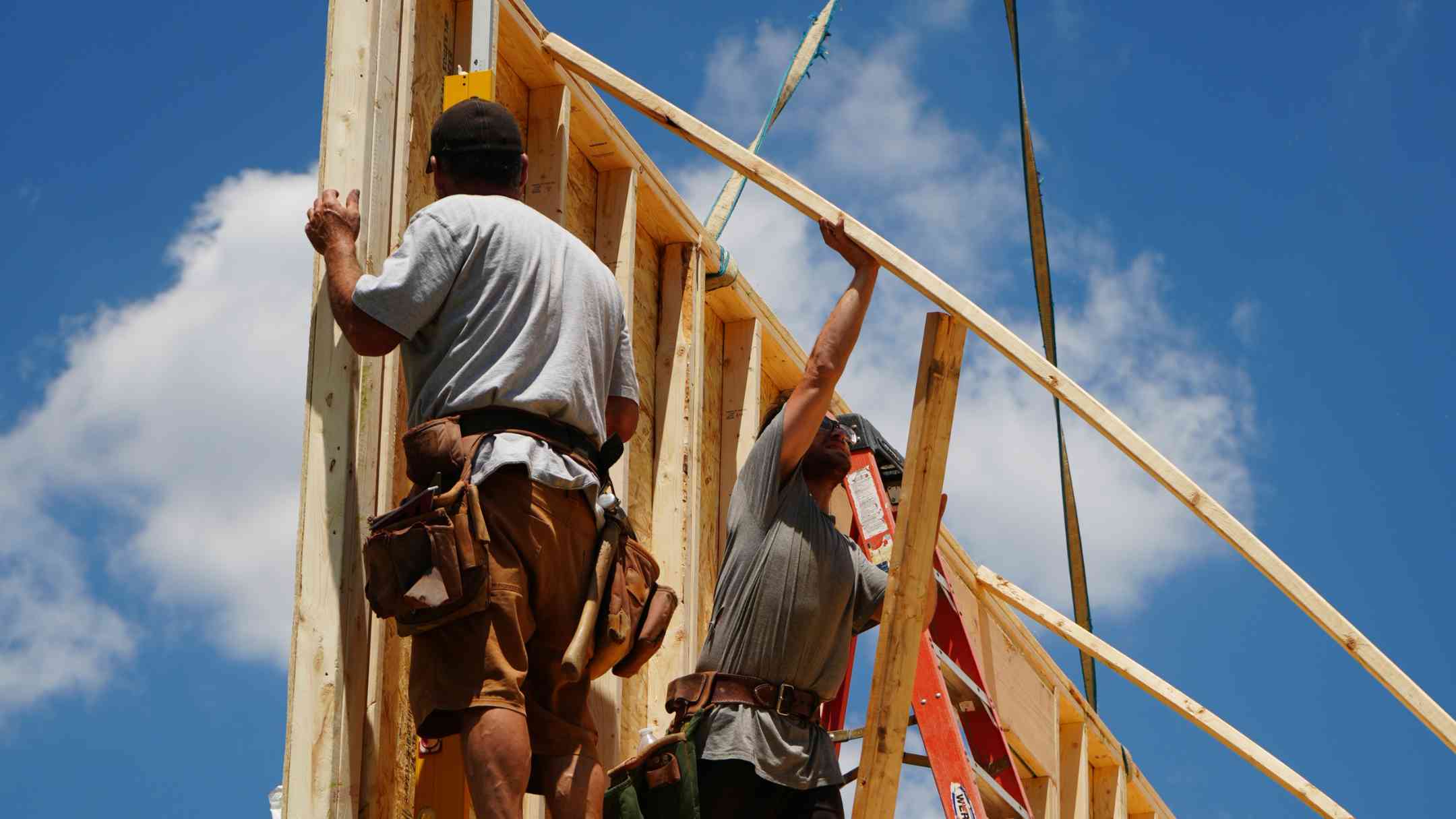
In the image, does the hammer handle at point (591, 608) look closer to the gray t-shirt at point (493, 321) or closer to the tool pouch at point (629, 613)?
the tool pouch at point (629, 613)

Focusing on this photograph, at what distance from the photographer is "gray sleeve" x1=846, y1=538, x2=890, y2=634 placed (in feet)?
15.4

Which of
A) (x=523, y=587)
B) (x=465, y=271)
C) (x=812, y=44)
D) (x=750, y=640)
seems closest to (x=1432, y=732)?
(x=750, y=640)

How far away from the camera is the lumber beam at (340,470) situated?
13.3 ft

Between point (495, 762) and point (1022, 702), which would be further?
point (1022, 702)

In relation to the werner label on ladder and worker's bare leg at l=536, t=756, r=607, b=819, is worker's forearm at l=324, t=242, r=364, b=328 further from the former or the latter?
the werner label on ladder

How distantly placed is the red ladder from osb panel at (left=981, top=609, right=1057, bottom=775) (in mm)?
1200

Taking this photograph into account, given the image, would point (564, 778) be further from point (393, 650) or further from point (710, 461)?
point (710, 461)

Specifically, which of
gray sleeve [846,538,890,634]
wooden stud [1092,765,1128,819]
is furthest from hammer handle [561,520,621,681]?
wooden stud [1092,765,1128,819]

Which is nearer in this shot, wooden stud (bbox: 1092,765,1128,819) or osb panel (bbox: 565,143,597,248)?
osb panel (bbox: 565,143,597,248)

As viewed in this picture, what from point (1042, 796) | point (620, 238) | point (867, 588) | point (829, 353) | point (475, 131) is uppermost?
point (620, 238)

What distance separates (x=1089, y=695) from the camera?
24.6 ft

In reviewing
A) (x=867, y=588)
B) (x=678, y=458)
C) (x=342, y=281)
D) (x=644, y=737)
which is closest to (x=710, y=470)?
(x=678, y=458)

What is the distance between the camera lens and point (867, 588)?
185 inches

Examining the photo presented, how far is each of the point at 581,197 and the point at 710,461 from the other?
140 cm
